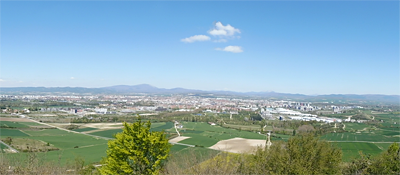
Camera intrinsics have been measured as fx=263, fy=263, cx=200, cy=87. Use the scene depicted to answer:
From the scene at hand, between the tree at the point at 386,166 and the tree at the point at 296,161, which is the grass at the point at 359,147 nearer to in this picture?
the tree at the point at 386,166

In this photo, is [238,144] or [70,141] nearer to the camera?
[70,141]

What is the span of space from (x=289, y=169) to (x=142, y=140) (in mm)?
6881

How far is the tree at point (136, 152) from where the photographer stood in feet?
39.4

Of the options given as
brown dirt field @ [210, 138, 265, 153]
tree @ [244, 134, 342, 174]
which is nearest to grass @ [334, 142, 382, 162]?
brown dirt field @ [210, 138, 265, 153]

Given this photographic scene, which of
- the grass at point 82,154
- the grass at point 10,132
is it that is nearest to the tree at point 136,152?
the grass at point 82,154

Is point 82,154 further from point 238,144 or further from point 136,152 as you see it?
point 238,144

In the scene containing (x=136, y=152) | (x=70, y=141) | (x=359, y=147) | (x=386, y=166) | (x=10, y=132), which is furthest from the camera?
(x=10, y=132)

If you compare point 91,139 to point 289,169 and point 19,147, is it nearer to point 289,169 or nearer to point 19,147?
point 19,147

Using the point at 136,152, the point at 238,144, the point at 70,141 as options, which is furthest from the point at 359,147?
the point at 70,141

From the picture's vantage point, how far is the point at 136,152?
471 inches

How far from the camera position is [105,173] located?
1218 centimetres

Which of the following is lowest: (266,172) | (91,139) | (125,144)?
(91,139)

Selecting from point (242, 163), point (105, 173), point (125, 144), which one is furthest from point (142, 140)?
point (242, 163)

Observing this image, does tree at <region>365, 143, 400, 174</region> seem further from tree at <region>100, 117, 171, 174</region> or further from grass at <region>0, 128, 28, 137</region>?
grass at <region>0, 128, 28, 137</region>
